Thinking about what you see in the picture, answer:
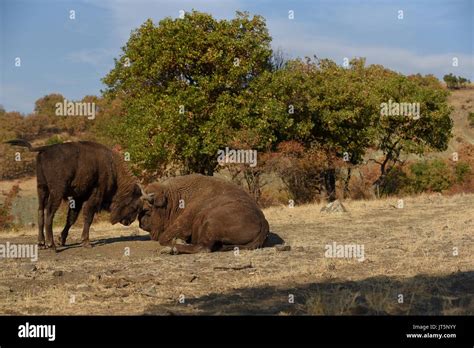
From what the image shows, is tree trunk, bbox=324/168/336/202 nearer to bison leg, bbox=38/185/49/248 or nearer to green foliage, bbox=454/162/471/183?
green foliage, bbox=454/162/471/183

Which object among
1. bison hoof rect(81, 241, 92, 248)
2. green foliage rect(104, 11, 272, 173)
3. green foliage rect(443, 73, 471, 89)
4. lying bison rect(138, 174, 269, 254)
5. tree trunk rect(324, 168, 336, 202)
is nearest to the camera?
lying bison rect(138, 174, 269, 254)

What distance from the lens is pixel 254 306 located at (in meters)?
7.77

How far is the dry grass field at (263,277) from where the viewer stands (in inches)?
305

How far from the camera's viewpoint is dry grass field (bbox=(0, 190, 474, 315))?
7758mm

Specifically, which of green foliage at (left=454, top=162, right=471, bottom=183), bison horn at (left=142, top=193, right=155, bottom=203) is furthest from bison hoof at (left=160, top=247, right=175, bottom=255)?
green foliage at (left=454, top=162, right=471, bottom=183)

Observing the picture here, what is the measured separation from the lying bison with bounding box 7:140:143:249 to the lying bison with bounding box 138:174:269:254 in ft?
1.73

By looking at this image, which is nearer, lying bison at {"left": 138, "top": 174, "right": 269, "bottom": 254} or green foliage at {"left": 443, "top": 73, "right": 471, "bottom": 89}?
lying bison at {"left": 138, "top": 174, "right": 269, "bottom": 254}

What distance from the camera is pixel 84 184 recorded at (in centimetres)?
1365

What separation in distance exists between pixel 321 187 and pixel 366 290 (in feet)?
80.4

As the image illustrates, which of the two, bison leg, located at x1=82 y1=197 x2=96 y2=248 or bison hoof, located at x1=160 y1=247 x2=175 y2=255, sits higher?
bison leg, located at x1=82 y1=197 x2=96 y2=248

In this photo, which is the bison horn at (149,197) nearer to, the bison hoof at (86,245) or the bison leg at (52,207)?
the bison hoof at (86,245)

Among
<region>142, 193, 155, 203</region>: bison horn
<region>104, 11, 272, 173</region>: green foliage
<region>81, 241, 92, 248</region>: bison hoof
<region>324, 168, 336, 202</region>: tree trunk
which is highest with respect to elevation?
<region>104, 11, 272, 173</region>: green foliage

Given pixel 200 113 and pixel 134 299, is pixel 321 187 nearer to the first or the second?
pixel 200 113

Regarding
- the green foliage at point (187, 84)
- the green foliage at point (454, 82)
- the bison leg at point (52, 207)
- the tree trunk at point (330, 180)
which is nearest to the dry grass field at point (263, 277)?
the bison leg at point (52, 207)
